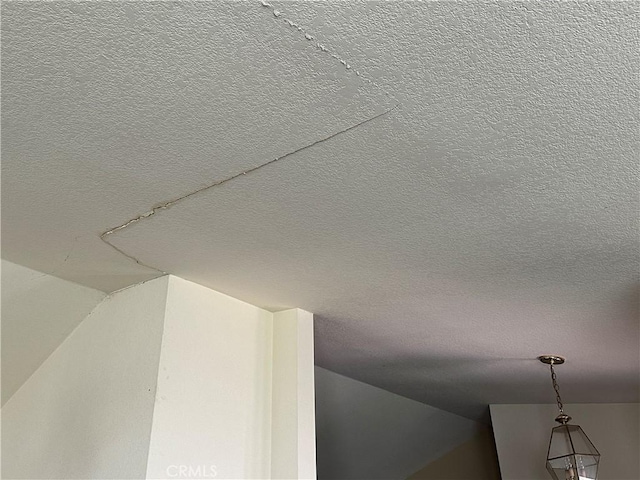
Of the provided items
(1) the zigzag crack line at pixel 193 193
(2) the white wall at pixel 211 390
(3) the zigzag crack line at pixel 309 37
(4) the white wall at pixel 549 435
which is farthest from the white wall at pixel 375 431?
(3) the zigzag crack line at pixel 309 37

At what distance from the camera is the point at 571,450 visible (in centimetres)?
262

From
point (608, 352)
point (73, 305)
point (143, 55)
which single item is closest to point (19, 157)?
point (143, 55)

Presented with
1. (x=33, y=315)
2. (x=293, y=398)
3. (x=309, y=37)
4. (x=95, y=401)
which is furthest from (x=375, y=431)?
(x=309, y=37)

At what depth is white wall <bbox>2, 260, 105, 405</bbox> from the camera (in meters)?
1.71

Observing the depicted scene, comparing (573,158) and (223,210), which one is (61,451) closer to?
(223,210)

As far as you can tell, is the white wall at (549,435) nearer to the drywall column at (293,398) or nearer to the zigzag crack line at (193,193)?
the drywall column at (293,398)

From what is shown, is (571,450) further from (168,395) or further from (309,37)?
(309,37)

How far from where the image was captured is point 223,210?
4.50 ft

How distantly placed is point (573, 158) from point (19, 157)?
1.16m

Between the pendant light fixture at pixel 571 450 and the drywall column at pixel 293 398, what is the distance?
49.2 inches

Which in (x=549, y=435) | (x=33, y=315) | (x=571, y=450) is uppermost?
(x=33, y=315)

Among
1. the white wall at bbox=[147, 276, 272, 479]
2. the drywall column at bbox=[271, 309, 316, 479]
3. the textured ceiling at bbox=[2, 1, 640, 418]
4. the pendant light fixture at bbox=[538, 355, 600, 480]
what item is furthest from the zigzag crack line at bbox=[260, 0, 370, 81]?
the pendant light fixture at bbox=[538, 355, 600, 480]

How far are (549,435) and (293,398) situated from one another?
91.6 inches

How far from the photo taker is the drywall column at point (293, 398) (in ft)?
5.95
